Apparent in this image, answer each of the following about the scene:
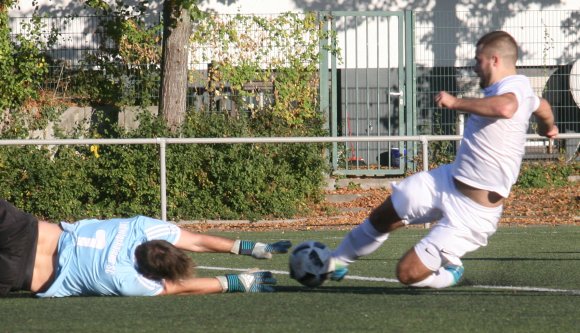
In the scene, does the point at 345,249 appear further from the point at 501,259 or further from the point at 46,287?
the point at 501,259

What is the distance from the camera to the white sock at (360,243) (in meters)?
7.92

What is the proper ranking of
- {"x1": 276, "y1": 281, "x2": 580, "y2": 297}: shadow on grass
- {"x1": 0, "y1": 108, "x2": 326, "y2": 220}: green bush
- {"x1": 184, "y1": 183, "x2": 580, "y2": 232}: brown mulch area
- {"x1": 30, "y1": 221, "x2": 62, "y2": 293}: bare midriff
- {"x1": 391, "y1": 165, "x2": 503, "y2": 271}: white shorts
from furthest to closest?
{"x1": 0, "y1": 108, "x2": 326, "y2": 220}: green bush
{"x1": 184, "y1": 183, "x2": 580, "y2": 232}: brown mulch area
{"x1": 276, "y1": 281, "x2": 580, "y2": 297}: shadow on grass
{"x1": 30, "y1": 221, "x2": 62, "y2": 293}: bare midriff
{"x1": 391, "y1": 165, "x2": 503, "y2": 271}: white shorts

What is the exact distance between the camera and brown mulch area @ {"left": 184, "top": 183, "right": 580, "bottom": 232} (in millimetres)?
16391

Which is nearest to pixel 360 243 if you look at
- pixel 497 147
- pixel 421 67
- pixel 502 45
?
pixel 497 147

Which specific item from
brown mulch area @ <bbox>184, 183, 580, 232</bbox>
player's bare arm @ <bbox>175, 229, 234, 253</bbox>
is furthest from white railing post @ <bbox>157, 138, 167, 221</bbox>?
player's bare arm @ <bbox>175, 229, 234, 253</bbox>

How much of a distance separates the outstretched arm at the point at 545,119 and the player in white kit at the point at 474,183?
0.20 ft

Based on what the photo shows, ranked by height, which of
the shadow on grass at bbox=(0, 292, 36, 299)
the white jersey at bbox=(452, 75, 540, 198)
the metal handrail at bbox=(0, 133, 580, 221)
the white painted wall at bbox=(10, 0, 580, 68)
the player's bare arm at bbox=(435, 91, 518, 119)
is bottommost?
the shadow on grass at bbox=(0, 292, 36, 299)

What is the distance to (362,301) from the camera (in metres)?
7.70

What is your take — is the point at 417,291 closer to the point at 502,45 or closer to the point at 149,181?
the point at 502,45

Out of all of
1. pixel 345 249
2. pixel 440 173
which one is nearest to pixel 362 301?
pixel 345 249

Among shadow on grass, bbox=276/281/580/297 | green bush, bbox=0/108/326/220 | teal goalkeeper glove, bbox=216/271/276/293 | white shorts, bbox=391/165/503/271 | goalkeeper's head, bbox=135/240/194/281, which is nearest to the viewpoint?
white shorts, bbox=391/165/503/271

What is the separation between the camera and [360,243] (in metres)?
7.93

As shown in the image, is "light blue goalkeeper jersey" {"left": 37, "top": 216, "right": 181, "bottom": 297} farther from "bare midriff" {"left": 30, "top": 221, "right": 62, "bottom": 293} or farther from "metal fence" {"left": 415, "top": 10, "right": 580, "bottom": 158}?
"metal fence" {"left": 415, "top": 10, "right": 580, "bottom": 158}

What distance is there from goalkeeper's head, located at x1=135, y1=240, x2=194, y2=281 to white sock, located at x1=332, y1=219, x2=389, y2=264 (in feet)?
3.45
